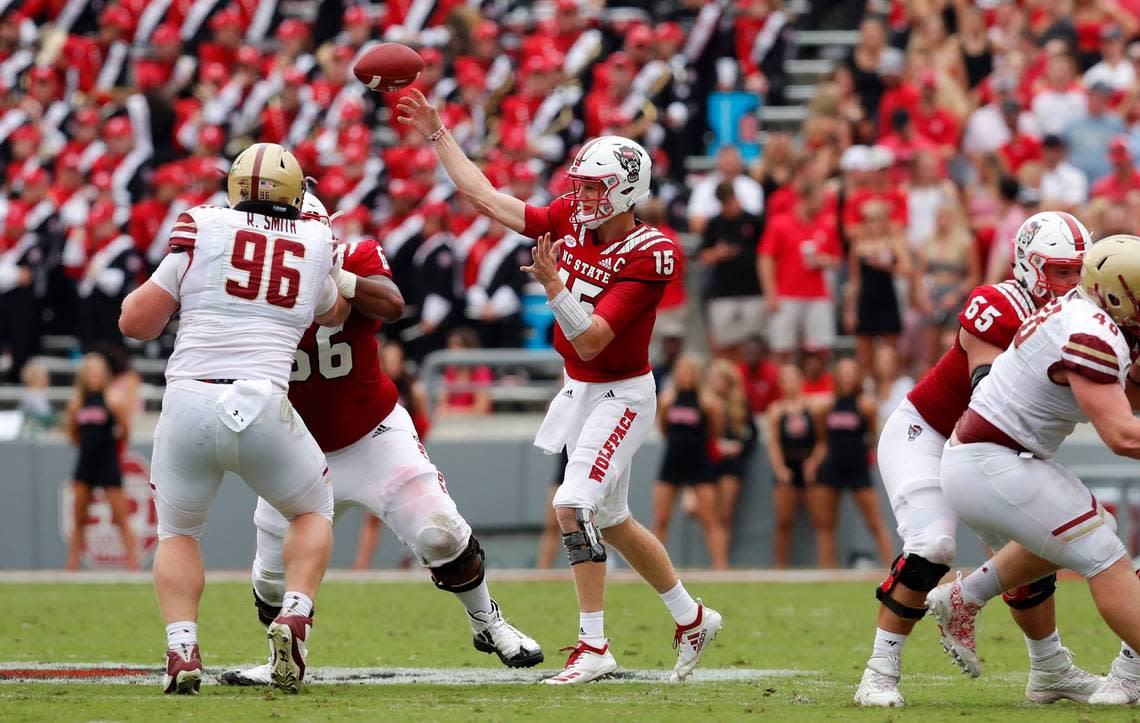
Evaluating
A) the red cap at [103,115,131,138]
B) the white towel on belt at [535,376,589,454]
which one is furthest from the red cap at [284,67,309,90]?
the white towel on belt at [535,376,589,454]

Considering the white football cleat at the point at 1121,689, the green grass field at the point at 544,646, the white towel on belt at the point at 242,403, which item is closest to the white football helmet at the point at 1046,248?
the white football cleat at the point at 1121,689

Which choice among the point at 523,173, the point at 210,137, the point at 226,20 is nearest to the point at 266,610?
the point at 523,173

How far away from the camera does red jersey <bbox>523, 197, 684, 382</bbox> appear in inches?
280

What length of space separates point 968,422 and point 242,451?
8.32 ft

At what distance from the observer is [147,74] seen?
18641 millimetres

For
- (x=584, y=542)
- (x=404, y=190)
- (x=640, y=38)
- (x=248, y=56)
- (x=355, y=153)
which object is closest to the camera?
(x=584, y=542)

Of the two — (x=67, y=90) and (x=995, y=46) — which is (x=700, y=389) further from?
(x=67, y=90)

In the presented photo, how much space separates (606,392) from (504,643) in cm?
109

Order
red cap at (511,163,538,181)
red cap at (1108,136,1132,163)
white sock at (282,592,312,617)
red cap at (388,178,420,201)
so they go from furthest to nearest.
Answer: red cap at (388,178,420,201) < red cap at (511,163,538,181) < red cap at (1108,136,1132,163) < white sock at (282,592,312,617)

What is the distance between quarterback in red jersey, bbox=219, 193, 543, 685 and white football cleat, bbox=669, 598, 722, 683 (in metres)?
0.56

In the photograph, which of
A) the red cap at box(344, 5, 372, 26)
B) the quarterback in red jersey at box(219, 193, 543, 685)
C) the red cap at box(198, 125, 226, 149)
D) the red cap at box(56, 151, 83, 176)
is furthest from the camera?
the red cap at box(344, 5, 372, 26)

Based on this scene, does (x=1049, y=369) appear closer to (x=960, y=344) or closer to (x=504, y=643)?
(x=960, y=344)

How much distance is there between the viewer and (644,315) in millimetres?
7246

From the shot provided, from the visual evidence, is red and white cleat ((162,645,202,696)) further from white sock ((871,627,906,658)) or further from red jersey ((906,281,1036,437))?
red jersey ((906,281,1036,437))
